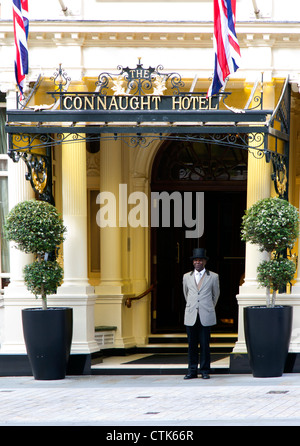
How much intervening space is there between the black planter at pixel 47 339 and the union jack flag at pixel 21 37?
2928 mm

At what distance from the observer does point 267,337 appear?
41.6ft

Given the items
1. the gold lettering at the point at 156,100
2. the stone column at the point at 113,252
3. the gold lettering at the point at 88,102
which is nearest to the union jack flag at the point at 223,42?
the gold lettering at the point at 156,100

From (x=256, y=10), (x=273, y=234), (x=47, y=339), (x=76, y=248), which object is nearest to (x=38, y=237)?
(x=76, y=248)

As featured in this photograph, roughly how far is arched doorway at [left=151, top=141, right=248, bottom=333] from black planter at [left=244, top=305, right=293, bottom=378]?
3.14 metres

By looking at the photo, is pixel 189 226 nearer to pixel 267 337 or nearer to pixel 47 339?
pixel 267 337

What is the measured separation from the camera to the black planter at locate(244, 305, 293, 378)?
41.6ft

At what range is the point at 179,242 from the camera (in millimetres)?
16125

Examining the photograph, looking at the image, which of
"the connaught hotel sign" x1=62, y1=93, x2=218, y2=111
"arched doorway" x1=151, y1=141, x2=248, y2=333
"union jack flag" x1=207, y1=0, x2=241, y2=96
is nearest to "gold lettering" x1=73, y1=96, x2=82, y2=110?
"the connaught hotel sign" x1=62, y1=93, x2=218, y2=111

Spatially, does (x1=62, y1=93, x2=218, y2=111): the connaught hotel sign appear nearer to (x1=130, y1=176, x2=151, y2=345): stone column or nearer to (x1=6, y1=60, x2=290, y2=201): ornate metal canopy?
(x1=6, y1=60, x2=290, y2=201): ornate metal canopy

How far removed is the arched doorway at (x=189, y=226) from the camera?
1580 centimetres

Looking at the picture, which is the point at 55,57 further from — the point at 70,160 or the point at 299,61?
the point at 299,61

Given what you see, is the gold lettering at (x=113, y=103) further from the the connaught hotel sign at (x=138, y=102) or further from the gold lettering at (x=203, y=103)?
the gold lettering at (x=203, y=103)

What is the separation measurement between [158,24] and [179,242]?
13.6 feet
